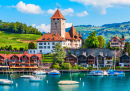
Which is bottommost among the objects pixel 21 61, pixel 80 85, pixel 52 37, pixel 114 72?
pixel 80 85

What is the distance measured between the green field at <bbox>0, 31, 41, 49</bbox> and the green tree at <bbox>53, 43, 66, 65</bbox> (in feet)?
Result: 164

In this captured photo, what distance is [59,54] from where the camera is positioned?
4665 inches

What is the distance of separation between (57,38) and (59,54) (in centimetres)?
1385

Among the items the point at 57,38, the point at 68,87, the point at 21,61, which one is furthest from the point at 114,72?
the point at 21,61

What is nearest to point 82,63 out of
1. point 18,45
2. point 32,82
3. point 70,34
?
point 70,34

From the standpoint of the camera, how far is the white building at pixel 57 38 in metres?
130

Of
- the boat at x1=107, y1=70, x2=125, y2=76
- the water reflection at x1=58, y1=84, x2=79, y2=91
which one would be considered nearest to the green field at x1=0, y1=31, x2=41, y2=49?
the boat at x1=107, y1=70, x2=125, y2=76

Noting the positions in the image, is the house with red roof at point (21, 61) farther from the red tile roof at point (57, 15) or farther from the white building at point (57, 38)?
the red tile roof at point (57, 15)

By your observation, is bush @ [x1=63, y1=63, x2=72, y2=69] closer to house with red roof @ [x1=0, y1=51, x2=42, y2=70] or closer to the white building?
house with red roof @ [x1=0, y1=51, x2=42, y2=70]

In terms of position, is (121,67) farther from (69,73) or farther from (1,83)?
(1,83)

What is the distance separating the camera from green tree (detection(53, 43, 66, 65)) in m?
118

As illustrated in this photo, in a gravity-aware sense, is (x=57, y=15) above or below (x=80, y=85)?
above

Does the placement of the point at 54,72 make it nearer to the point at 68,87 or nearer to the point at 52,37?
the point at 68,87

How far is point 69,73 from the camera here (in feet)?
368
